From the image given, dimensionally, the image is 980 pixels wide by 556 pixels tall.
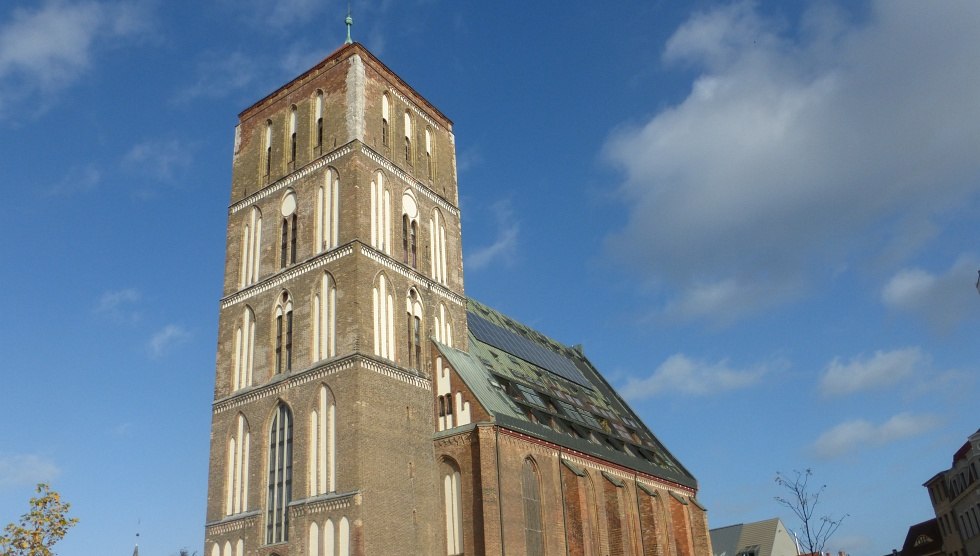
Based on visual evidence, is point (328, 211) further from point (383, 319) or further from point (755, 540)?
point (755, 540)

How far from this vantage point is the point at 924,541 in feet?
242

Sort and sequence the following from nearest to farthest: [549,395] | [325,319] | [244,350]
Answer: [325,319] < [244,350] < [549,395]

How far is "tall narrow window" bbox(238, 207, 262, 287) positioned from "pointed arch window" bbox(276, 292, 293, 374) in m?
2.35

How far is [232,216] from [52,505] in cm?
1445

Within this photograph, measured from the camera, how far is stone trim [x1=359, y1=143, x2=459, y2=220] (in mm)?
34250

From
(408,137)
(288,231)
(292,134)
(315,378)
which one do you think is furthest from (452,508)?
(292,134)

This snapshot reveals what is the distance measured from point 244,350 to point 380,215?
7.82 m

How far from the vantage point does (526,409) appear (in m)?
34.9

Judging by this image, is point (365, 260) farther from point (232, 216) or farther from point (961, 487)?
point (961, 487)

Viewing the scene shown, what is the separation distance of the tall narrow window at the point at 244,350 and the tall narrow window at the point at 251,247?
1.47 metres

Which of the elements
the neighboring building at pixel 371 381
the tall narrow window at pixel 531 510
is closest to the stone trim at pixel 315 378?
the neighboring building at pixel 371 381

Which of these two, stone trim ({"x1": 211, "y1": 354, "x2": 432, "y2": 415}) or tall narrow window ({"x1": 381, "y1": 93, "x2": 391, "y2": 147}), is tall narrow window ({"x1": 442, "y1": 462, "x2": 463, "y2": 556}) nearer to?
stone trim ({"x1": 211, "y1": 354, "x2": 432, "y2": 415})

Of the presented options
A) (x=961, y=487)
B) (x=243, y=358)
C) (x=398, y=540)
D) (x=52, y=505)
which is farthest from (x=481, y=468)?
(x=961, y=487)

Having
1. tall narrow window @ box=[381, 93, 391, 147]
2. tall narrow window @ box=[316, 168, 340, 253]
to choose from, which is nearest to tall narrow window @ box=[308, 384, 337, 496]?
tall narrow window @ box=[316, 168, 340, 253]
